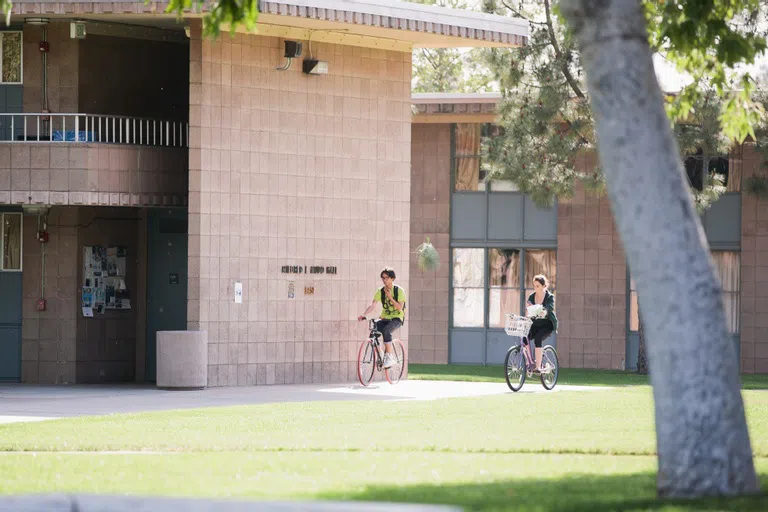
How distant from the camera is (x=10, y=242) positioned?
2492 centimetres

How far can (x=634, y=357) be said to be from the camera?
32938 mm

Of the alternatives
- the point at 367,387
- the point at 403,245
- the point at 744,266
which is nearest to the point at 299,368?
the point at 367,387

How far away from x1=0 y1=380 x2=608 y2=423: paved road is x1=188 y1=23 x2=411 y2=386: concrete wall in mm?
911

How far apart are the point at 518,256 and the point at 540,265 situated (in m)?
0.63

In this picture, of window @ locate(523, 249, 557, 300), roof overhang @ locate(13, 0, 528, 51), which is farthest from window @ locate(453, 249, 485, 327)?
roof overhang @ locate(13, 0, 528, 51)

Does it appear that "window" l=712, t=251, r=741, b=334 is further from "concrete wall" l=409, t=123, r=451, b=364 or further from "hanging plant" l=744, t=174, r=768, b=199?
"concrete wall" l=409, t=123, r=451, b=364

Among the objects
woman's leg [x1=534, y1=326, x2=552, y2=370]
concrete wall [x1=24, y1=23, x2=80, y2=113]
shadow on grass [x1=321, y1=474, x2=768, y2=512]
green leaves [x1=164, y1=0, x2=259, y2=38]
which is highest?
concrete wall [x1=24, y1=23, x2=80, y2=113]

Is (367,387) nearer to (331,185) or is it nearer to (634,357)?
(331,185)

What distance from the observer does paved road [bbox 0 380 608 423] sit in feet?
61.7

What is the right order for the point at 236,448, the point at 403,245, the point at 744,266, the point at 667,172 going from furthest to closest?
the point at 744,266
the point at 403,245
the point at 236,448
the point at 667,172

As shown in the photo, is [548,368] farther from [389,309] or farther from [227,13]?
[227,13]

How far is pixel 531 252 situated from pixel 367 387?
1139 centimetres

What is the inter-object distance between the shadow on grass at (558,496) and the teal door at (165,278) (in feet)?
51.3

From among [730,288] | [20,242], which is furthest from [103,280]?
[730,288]
